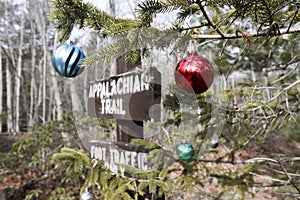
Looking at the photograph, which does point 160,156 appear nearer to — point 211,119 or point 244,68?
point 211,119

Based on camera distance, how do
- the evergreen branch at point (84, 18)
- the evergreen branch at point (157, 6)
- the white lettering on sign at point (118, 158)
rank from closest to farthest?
the evergreen branch at point (157, 6) < the evergreen branch at point (84, 18) < the white lettering on sign at point (118, 158)

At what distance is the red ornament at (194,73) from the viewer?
0.60m

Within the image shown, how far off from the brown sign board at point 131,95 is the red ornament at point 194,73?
41cm

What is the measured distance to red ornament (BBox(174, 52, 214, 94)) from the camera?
0.60 metres

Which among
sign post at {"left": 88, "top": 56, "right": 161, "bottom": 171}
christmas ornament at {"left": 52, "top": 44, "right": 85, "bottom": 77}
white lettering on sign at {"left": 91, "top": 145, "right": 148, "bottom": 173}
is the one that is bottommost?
white lettering on sign at {"left": 91, "top": 145, "right": 148, "bottom": 173}

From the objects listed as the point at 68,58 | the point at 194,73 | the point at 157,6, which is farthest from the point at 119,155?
the point at 157,6

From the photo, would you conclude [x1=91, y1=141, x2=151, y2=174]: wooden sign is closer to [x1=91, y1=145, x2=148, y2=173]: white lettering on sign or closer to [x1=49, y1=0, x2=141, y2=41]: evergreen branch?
[x1=91, y1=145, x2=148, y2=173]: white lettering on sign

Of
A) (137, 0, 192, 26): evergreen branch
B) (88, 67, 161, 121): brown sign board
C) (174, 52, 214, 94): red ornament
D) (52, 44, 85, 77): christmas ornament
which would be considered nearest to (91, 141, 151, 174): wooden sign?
(88, 67, 161, 121): brown sign board

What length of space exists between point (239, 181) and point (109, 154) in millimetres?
737

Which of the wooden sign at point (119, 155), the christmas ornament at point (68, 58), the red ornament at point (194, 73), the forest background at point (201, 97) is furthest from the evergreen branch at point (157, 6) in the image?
the wooden sign at point (119, 155)

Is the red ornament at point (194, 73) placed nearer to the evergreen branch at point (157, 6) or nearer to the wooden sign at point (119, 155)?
the evergreen branch at point (157, 6)

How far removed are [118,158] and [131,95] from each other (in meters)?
0.31

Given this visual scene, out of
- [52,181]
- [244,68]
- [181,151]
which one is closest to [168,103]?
[181,151]

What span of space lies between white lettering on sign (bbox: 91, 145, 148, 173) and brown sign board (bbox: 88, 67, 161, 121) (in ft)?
0.54
